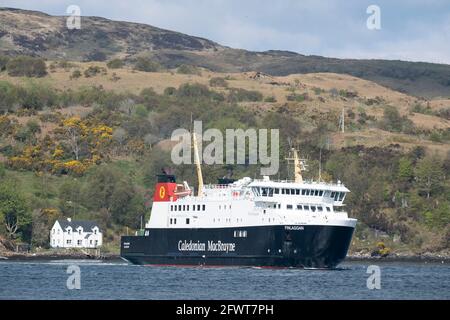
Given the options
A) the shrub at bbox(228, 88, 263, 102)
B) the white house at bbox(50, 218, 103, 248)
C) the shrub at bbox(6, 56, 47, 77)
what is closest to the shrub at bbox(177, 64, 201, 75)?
the shrub at bbox(228, 88, 263, 102)

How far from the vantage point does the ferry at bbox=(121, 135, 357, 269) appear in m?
71.2

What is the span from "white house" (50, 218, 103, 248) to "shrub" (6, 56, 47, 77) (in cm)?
6519

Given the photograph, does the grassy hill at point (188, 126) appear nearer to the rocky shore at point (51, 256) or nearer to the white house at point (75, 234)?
the white house at point (75, 234)

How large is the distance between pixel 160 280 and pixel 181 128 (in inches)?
3189

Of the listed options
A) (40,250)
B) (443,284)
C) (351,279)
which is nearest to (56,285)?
(351,279)

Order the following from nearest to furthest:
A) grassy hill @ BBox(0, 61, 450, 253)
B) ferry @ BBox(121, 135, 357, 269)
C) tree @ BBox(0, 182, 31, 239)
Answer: ferry @ BBox(121, 135, 357, 269) → tree @ BBox(0, 182, 31, 239) → grassy hill @ BBox(0, 61, 450, 253)

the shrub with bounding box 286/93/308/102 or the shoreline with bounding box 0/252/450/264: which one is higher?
the shrub with bounding box 286/93/308/102

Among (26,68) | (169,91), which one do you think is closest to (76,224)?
(169,91)

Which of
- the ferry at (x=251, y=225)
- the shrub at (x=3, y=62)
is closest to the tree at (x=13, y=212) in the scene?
the ferry at (x=251, y=225)

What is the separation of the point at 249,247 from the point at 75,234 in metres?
35.3

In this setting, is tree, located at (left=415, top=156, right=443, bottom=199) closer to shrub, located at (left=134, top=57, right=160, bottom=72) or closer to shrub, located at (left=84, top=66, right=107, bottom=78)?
shrub, located at (left=84, top=66, right=107, bottom=78)

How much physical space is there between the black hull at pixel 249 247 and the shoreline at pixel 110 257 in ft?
53.0
